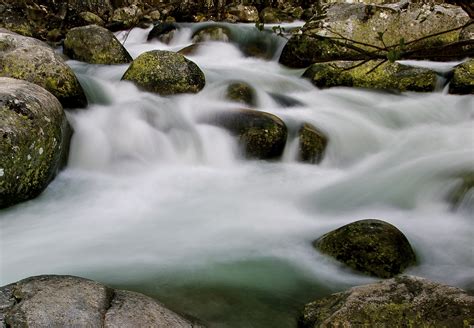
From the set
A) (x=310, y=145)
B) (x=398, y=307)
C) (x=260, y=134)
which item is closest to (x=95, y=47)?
(x=260, y=134)

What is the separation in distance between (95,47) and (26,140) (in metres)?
4.89

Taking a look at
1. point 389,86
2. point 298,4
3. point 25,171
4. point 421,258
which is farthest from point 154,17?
point 421,258

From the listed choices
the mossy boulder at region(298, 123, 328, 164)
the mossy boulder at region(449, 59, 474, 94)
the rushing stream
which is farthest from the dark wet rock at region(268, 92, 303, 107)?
the mossy boulder at region(449, 59, 474, 94)

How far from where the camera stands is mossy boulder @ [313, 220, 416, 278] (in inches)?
146

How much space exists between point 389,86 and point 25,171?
7016 millimetres

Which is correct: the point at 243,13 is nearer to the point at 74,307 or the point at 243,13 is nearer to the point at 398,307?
the point at 398,307

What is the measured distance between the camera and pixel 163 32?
12.5 meters

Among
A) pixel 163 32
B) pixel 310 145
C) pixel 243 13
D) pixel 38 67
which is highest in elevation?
pixel 243 13

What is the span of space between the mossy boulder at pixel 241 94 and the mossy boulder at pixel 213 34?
174 inches

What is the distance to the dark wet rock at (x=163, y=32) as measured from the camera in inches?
490

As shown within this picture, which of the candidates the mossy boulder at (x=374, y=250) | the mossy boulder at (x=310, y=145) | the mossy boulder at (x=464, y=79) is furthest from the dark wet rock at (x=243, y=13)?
the mossy boulder at (x=374, y=250)

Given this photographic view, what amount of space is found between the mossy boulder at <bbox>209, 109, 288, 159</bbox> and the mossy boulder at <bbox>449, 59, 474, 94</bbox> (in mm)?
4085

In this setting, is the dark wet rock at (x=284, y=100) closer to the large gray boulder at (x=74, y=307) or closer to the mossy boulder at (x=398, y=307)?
the mossy boulder at (x=398, y=307)

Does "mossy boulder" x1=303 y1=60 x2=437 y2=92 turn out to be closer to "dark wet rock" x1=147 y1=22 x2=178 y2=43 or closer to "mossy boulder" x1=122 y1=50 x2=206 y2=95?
"mossy boulder" x1=122 y1=50 x2=206 y2=95
